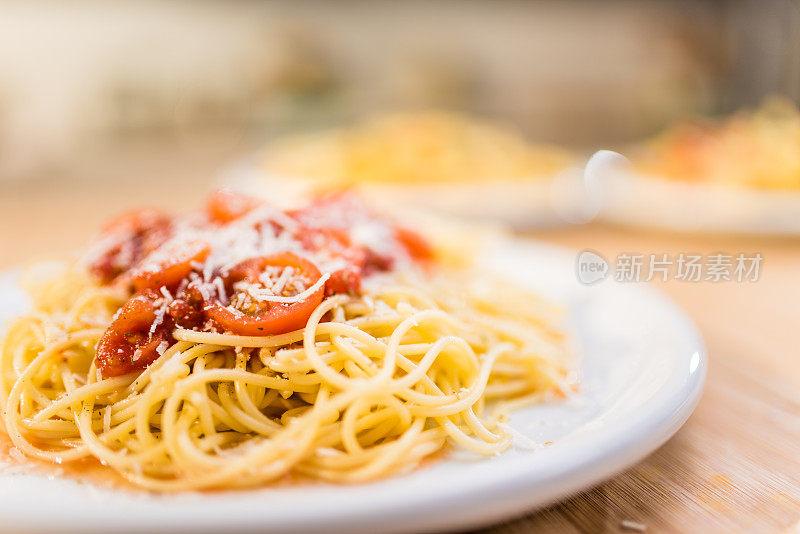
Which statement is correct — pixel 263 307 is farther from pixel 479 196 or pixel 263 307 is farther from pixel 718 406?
pixel 479 196

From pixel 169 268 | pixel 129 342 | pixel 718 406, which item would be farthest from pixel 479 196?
pixel 129 342

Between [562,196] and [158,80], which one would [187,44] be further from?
[562,196]

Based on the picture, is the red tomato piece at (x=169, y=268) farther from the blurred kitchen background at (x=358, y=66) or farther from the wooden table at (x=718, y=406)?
the blurred kitchen background at (x=358, y=66)

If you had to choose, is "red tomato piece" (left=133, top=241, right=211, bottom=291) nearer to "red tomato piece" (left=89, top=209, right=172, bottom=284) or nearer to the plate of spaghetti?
the plate of spaghetti

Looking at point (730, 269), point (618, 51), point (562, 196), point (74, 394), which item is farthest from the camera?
point (618, 51)

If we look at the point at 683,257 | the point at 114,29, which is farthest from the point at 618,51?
the point at 683,257

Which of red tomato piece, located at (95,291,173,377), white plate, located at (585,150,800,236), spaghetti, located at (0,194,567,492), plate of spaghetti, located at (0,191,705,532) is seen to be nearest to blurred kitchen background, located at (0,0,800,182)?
white plate, located at (585,150,800,236)
